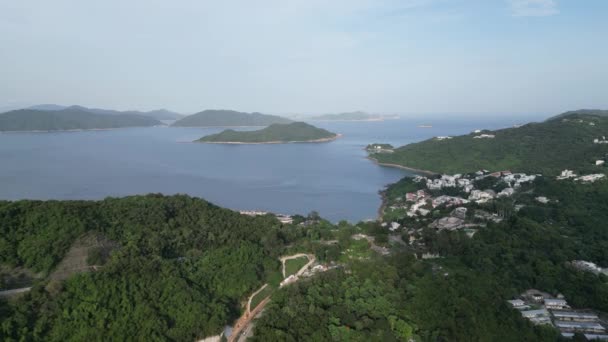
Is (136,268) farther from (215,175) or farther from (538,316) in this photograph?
(215,175)

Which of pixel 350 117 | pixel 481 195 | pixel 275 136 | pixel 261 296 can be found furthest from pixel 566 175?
pixel 350 117

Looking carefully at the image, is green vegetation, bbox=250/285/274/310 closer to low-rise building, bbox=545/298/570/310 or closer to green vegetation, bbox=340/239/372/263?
green vegetation, bbox=340/239/372/263

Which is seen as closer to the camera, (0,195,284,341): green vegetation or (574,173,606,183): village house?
(0,195,284,341): green vegetation

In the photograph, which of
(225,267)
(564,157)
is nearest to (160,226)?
(225,267)

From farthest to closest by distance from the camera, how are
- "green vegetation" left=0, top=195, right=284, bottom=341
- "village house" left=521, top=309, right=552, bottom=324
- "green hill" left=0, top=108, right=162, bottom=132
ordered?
"green hill" left=0, top=108, right=162, bottom=132 → "village house" left=521, top=309, right=552, bottom=324 → "green vegetation" left=0, top=195, right=284, bottom=341

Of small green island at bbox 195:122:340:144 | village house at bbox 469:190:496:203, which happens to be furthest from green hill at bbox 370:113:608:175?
small green island at bbox 195:122:340:144

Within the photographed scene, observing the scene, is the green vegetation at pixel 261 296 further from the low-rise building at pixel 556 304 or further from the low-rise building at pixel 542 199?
the low-rise building at pixel 542 199

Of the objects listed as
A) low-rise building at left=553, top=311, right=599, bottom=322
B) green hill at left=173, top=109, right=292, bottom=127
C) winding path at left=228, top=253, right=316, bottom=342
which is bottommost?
winding path at left=228, top=253, right=316, bottom=342

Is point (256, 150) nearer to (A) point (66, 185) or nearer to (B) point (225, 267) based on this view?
(A) point (66, 185)
